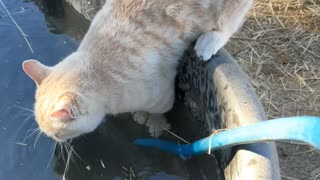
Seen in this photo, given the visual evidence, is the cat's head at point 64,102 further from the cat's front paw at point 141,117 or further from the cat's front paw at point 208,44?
the cat's front paw at point 208,44

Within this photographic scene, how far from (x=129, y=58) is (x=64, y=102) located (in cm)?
37

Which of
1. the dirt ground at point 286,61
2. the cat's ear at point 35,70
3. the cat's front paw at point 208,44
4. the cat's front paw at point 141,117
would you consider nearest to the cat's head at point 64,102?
the cat's ear at point 35,70

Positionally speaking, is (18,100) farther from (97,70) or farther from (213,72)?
(213,72)

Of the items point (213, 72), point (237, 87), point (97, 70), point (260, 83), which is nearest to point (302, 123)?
point (237, 87)

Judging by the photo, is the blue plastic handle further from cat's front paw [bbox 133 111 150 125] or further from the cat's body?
cat's front paw [bbox 133 111 150 125]

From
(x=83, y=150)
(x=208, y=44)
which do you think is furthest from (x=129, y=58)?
(x=83, y=150)

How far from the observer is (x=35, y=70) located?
7.20 ft

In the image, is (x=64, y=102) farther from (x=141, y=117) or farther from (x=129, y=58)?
(x=141, y=117)

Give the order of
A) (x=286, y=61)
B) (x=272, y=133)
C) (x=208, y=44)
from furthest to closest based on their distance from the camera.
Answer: (x=286, y=61) → (x=208, y=44) → (x=272, y=133)

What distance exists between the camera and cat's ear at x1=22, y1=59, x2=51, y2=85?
2162 millimetres

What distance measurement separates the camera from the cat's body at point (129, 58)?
215 cm

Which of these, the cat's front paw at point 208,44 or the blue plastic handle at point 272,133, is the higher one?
the blue plastic handle at point 272,133

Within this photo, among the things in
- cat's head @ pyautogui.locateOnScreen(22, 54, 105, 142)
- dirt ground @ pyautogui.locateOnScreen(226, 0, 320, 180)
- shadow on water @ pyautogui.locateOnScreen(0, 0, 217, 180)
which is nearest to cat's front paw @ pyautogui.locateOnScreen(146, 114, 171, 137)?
shadow on water @ pyautogui.locateOnScreen(0, 0, 217, 180)

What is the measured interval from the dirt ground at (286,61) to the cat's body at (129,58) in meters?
0.54
